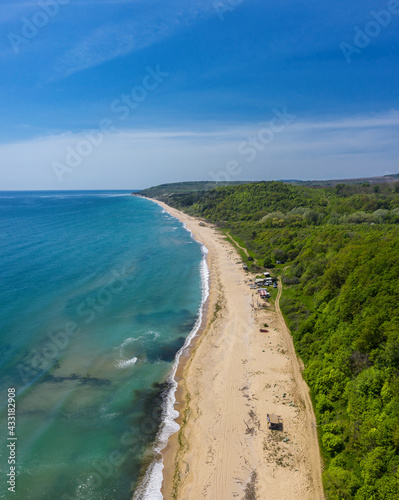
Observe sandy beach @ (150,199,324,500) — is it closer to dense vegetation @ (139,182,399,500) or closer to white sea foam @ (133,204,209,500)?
white sea foam @ (133,204,209,500)

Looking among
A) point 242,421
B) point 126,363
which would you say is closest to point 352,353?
point 242,421

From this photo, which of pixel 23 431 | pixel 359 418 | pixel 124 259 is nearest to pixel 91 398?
pixel 23 431

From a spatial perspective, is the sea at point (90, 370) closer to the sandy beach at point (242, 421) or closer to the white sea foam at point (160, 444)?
the white sea foam at point (160, 444)

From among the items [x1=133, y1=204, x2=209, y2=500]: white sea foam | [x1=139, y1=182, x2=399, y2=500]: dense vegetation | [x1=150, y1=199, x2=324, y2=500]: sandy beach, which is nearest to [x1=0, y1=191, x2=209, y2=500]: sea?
[x1=133, y1=204, x2=209, y2=500]: white sea foam

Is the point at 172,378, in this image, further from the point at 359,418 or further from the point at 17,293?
the point at 17,293

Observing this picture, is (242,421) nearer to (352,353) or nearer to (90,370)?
(352,353)

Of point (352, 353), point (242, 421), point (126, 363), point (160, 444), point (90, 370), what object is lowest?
point (160, 444)

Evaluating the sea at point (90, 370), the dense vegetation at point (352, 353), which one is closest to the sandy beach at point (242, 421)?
the dense vegetation at point (352, 353)
